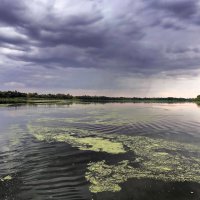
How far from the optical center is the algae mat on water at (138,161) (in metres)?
9.86

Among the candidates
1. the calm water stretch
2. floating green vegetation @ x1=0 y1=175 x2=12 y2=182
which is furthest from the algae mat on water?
Result: floating green vegetation @ x1=0 y1=175 x2=12 y2=182

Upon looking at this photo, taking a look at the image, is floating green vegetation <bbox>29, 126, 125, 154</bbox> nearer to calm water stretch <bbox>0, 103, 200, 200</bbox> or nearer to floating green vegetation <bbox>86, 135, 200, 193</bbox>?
calm water stretch <bbox>0, 103, 200, 200</bbox>

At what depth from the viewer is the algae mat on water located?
32.3 feet

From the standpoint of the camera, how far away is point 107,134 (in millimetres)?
19969

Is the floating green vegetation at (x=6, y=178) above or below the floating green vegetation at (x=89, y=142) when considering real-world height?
below

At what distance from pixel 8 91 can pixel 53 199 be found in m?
118

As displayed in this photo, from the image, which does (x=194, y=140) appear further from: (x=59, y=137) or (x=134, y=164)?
(x=59, y=137)

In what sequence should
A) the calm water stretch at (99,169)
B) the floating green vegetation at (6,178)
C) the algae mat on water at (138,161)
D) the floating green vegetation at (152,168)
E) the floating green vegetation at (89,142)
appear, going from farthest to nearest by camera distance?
the floating green vegetation at (89,142) < the algae mat on water at (138,161) < the floating green vegetation at (152,168) < the floating green vegetation at (6,178) < the calm water stretch at (99,169)

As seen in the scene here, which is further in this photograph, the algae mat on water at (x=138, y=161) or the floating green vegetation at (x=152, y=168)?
the algae mat on water at (x=138, y=161)

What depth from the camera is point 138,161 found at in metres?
12.2

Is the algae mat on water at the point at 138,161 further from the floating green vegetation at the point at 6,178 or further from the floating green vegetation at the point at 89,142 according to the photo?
the floating green vegetation at the point at 6,178

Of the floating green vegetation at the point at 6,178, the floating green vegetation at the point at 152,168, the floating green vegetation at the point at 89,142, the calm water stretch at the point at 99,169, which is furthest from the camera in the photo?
the floating green vegetation at the point at 89,142

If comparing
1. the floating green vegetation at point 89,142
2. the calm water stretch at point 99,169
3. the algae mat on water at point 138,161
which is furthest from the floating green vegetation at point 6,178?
the floating green vegetation at point 89,142

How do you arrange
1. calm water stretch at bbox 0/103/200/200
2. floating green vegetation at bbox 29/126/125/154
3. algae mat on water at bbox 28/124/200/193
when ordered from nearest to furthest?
calm water stretch at bbox 0/103/200/200 → algae mat on water at bbox 28/124/200/193 → floating green vegetation at bbox 29/126/125/154
